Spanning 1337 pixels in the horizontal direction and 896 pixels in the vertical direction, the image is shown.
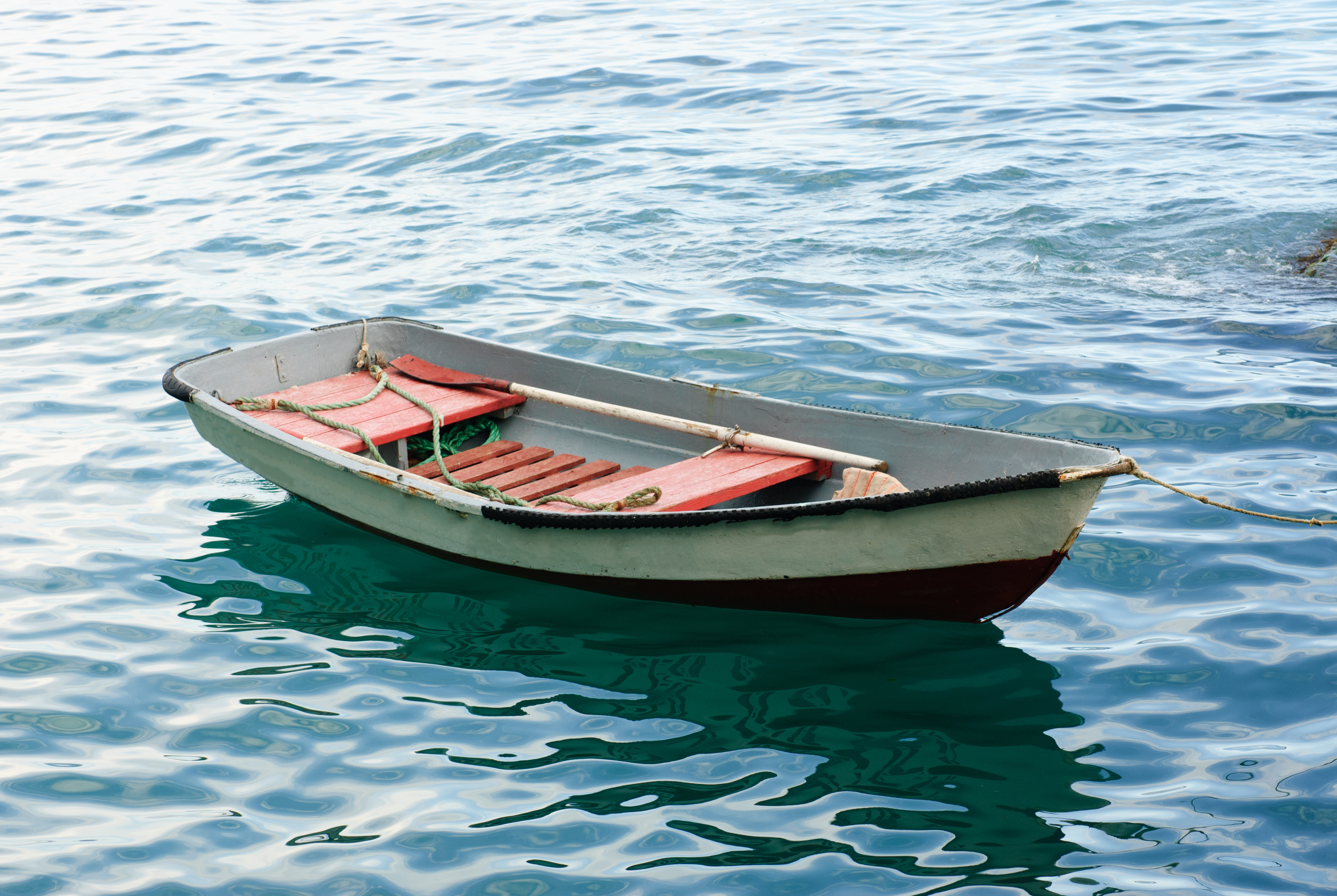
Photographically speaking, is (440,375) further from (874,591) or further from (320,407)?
(874,591)

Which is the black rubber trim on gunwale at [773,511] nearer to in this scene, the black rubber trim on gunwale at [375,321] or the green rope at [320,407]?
the green rope at [320,407]

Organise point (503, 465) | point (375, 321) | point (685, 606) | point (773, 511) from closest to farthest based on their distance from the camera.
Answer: point (773, 511) < point (685, 606) < point (503, 465) < point (375, 321)

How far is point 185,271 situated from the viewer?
34.9 ft

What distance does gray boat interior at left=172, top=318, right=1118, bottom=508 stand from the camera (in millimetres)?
5121

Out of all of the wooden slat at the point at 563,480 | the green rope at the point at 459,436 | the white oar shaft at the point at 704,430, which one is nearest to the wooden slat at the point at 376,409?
the green rope at the point at 459,436

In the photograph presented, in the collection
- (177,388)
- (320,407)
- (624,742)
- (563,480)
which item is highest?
(177,388)

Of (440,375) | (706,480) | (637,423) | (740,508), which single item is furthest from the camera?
(440,375)

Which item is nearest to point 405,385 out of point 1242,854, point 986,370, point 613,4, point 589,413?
point 589,413

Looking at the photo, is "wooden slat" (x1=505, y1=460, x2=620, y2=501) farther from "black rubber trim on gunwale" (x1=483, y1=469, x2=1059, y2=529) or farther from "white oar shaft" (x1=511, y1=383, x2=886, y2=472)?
"black rubber trim on gunwale" (x1=483, y1=469, x2=1059, y2=529)

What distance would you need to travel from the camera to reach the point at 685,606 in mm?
5375

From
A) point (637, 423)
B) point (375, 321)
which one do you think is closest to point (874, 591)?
point (637, 423)

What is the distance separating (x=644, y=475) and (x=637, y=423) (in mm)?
766

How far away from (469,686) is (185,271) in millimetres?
7301

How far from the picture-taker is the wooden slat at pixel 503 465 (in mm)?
6234
